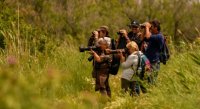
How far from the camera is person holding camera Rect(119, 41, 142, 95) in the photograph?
7766 millimetres

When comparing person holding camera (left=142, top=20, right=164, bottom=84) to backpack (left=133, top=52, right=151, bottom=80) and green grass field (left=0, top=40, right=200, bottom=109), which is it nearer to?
green grass field (left=0, top=40, right=200, bottom=109)

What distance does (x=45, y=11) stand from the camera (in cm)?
3744

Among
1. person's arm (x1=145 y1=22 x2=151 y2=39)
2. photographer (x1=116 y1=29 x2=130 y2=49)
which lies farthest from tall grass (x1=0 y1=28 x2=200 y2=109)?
photographer (x1=116 y1=29 x2=130 y2=49)

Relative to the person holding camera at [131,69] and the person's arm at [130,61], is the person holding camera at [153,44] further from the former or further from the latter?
the person's arm at [130,61]

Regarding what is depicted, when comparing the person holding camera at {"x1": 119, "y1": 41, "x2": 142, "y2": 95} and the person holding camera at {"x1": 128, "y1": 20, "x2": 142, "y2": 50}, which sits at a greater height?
the person holding camera at {"x1": 128, "y1": 20, "x2": 142, "y2": 50}

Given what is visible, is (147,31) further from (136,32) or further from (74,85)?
(74,85)

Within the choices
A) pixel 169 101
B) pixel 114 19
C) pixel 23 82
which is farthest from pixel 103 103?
pixel 114 19

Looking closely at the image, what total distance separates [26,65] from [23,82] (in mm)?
7490

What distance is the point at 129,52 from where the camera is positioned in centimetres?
795

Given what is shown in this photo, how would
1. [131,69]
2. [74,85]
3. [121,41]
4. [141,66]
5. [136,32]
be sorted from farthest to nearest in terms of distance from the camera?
[74,85]
[121,41]
[136,32]
[131,69]
[141,66]

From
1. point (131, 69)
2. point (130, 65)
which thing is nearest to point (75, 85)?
point (131, 69)

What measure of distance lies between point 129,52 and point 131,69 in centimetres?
27

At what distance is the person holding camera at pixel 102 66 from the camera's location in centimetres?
858

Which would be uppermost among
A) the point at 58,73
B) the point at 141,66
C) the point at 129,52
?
the point at 58,73
